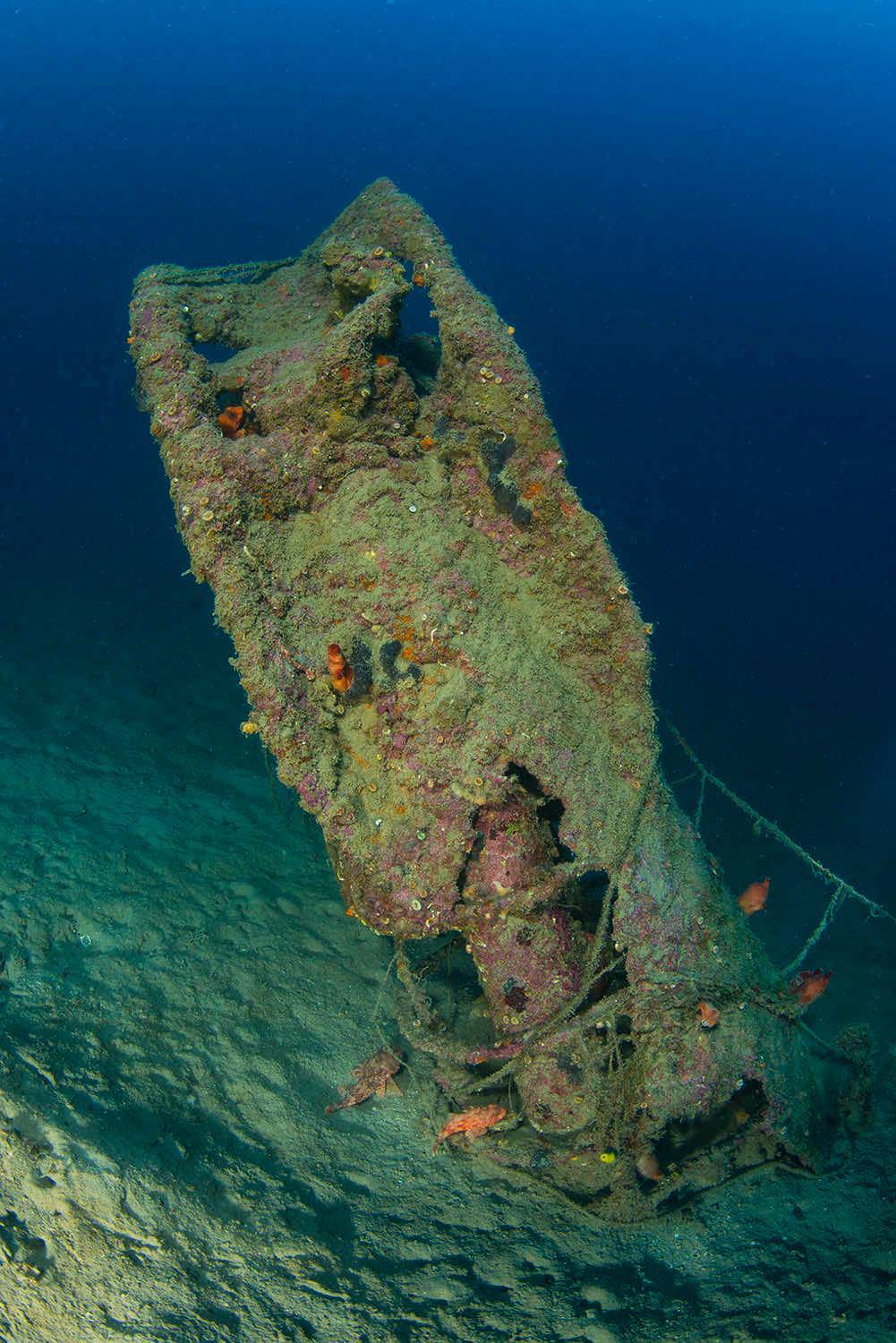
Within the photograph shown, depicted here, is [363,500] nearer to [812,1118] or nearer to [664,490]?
[812,1118]

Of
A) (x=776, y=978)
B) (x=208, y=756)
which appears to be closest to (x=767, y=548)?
(x=208, y=756)

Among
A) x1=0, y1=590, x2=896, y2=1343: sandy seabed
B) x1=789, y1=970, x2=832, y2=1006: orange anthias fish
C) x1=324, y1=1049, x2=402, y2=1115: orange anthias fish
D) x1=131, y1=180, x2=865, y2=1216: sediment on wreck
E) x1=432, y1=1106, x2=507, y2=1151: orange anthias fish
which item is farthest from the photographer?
x1=789, y1=970, x2=832, y2=1006: orange anthias fish

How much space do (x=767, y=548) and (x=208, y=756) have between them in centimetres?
2755

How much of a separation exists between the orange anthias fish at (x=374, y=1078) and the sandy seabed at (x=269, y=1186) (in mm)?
108

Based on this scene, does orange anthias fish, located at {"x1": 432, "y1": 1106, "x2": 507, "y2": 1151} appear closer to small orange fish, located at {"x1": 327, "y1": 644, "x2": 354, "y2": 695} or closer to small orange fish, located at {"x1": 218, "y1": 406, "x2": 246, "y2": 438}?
small orange fish, located at {"x1": 327, "y1": 644, "x2": 354, "y2": 695}

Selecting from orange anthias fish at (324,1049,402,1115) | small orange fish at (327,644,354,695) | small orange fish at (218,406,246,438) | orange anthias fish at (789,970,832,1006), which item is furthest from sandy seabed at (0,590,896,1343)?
small orange fish at (218,406,246,438)

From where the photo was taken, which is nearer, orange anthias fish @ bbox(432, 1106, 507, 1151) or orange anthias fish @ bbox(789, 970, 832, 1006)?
orange anthias fish @ bbox(432, 1106, 507, 1151)

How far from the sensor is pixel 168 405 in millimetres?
4184

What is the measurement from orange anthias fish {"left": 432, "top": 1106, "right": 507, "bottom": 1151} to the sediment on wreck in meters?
0.12

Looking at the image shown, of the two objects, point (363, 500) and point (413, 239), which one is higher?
point (413, 239)

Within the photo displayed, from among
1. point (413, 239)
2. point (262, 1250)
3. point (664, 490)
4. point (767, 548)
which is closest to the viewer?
point (262, 1250)

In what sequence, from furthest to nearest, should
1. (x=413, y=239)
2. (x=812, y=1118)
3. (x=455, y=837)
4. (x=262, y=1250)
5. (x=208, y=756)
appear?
(x=208, y=756)
(x=413, y=239)
(x=812, y=1118)
(x=455, y=837)
(x=262, y=1250)

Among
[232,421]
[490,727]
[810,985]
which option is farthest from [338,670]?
[810,985]

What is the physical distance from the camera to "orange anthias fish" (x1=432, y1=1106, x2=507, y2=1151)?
4.33 meters
